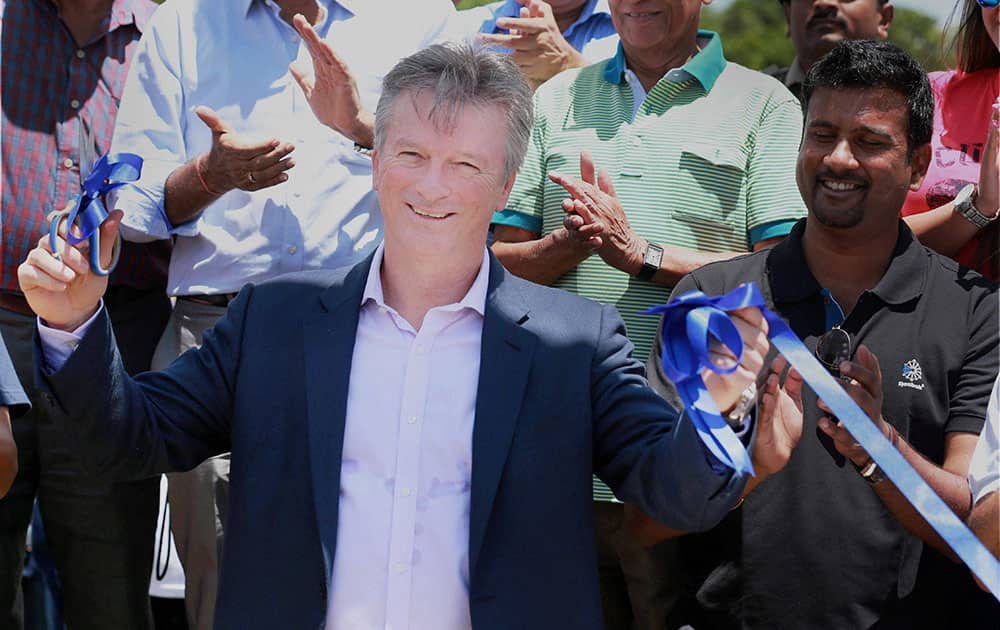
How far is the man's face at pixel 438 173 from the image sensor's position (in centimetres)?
288

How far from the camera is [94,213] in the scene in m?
2.58

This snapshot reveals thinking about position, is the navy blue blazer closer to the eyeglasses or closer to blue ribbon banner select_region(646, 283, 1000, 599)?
blue ribbon banner select_region(646, 283, 1000, 599)

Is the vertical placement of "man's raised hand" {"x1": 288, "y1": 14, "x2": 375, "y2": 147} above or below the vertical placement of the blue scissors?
below

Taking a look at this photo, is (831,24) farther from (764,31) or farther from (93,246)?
(764,31)

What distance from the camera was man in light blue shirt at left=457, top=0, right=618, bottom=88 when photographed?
14.6 feet

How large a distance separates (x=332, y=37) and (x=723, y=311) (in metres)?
2.31

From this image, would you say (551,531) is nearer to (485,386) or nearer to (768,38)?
(485,386)

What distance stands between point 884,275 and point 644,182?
0.81 m

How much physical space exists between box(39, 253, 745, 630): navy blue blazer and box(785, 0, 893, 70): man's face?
8.44 feet

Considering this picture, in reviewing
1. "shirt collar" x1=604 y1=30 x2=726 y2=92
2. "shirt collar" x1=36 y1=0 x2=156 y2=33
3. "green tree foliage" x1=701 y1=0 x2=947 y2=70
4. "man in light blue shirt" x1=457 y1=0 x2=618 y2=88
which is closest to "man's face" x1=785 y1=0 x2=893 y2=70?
"man in light blue shirt" x1=457 y1=0 x2=618 y2=88

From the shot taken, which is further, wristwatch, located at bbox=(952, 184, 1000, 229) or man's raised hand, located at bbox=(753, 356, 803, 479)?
wristwatch, located at bbox=(952, 184, 1000, 229)

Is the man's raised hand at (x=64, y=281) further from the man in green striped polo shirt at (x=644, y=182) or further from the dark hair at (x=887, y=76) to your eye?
the dark hair at (x=887, y=76)

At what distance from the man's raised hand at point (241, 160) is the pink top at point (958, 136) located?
71.4 inches

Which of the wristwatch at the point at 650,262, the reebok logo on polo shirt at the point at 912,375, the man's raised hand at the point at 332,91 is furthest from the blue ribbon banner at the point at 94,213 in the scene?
the reebok logo on polo shirt at the point at 912,375
